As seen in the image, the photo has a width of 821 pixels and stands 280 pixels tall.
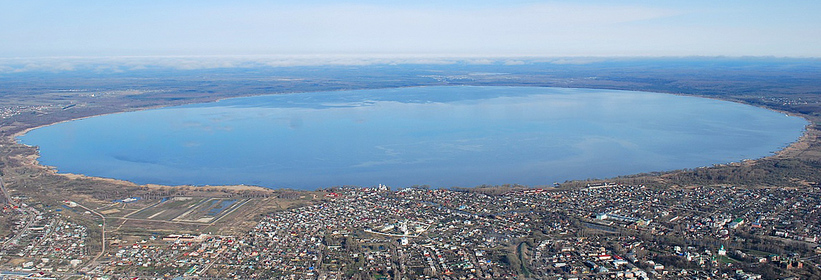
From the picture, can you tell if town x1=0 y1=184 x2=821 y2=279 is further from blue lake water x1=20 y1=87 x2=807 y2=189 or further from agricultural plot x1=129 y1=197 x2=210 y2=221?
blue lake water x1=20 y1=87 x2=807 y2=189

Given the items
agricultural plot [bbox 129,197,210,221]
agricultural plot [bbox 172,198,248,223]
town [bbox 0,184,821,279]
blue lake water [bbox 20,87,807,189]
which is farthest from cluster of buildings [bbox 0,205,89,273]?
blue lake water [bbox 20,87,807,189]

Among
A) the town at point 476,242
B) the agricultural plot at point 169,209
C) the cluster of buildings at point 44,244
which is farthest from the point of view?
the agricultural plot at point 169,209

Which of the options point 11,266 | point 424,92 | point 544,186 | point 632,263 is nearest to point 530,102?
point 424,92

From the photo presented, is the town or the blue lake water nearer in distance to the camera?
the town

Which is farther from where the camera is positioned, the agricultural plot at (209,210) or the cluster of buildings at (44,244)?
the agricultural plot at (209,210)

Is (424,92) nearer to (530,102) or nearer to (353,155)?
(530,102)

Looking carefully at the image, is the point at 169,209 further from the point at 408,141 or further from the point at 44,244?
the point at 408,141

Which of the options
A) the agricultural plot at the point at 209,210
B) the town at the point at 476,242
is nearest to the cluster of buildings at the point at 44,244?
the town at the point at 476,242

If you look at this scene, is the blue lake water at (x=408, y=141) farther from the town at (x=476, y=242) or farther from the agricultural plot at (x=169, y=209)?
the town at (x=476, y=242)
